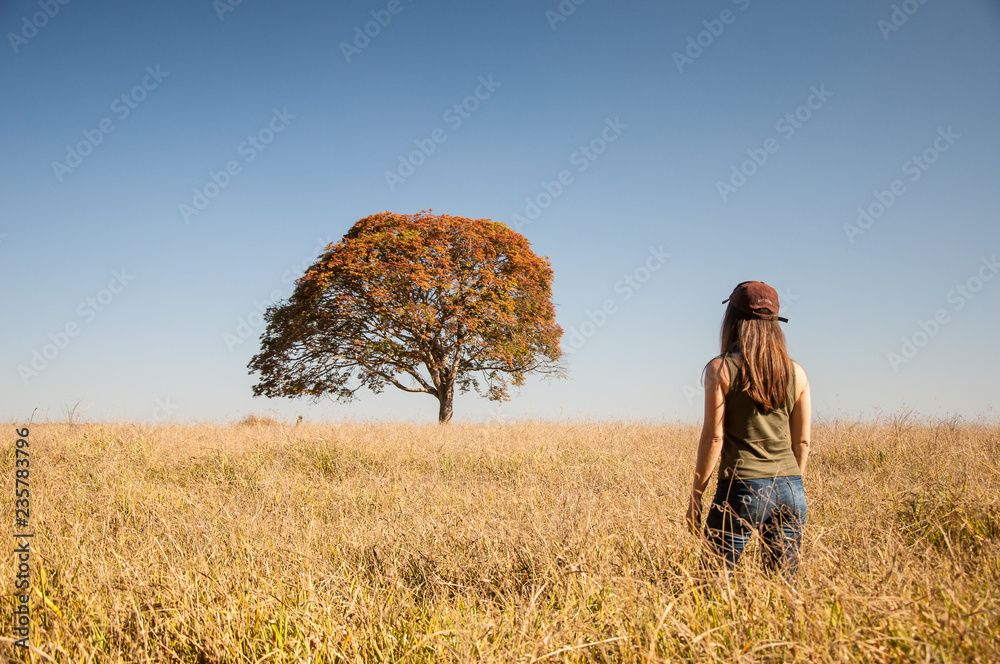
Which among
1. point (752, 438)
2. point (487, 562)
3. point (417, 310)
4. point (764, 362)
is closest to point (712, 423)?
point (752, 438)

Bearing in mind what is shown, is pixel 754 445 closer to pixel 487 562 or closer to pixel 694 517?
pixel 694 517

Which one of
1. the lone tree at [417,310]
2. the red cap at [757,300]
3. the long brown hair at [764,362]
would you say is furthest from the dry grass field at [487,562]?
the lone tree at [417,310]

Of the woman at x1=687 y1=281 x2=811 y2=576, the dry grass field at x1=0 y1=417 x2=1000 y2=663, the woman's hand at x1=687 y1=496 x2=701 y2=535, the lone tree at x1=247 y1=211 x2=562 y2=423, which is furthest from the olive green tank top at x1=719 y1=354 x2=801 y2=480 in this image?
the lone tree at x1=247 y1=211 x2=562 y2=423

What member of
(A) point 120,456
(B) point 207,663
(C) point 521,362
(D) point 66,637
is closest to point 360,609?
(B) point 207,663

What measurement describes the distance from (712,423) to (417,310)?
16211mm

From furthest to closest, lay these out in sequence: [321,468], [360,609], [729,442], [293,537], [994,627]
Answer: [321,468] → [293,537] → [729,442] → [360,609] → [994,627]

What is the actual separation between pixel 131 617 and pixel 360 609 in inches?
54.6

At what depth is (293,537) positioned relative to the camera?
4.67 m

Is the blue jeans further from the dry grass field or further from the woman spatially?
the dry grass field

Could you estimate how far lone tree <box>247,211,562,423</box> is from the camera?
19250 mm

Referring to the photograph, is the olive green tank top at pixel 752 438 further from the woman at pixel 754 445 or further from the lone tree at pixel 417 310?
the lone tree at pixel 417 310

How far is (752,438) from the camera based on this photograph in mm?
3287

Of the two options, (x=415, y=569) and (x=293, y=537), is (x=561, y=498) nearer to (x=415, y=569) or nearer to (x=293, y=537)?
(x=415, y=569)

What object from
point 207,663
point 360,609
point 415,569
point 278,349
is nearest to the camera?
point 207,663
